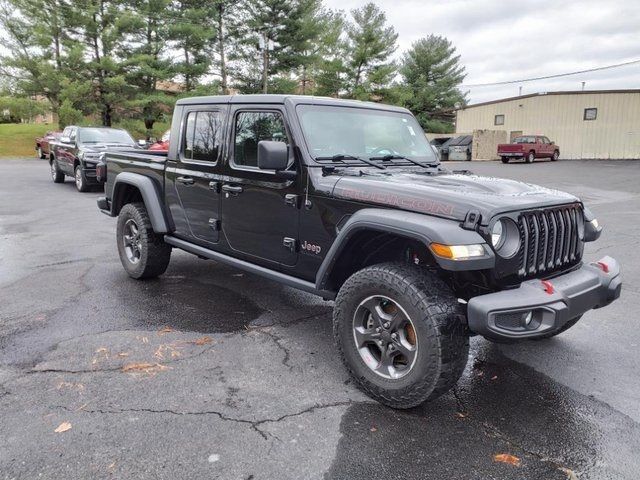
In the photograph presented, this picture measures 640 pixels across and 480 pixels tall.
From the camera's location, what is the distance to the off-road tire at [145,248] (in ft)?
17.6

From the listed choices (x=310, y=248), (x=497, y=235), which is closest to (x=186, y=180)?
(x=310, y=248)

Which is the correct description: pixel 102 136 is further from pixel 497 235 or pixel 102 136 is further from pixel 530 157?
pixel 530 157

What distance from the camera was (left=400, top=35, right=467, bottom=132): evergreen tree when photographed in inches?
1882

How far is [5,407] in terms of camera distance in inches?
118

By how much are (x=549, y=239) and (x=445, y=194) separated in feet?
2.43

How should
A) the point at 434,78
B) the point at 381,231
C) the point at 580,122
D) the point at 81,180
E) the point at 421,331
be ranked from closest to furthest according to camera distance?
the point at 421,331 → the point at 381,231 → the point at 81,180 → the point at 580,122 → the point at 434,78

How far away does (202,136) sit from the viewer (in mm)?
4730

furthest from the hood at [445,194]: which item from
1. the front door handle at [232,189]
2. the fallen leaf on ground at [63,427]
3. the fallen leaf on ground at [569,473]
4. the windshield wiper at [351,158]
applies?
the fallen leaf on ground at [63,427]

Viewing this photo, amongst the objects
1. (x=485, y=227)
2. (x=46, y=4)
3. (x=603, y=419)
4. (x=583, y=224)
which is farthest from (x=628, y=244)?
(x=46, y=4)

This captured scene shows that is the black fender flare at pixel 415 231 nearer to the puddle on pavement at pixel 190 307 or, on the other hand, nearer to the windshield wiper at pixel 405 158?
the windshield wiper at pixel 405 158

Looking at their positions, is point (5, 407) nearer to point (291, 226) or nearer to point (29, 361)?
point (29, 361)

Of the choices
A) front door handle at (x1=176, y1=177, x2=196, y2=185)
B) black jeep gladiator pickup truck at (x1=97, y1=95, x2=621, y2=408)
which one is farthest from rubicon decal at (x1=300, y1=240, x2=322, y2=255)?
front door handle at (x1=176, y1=177, x2=196, y2=185)

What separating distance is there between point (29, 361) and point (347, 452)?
8.08 ft

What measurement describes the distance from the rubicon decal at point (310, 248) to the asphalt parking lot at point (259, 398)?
809mm
